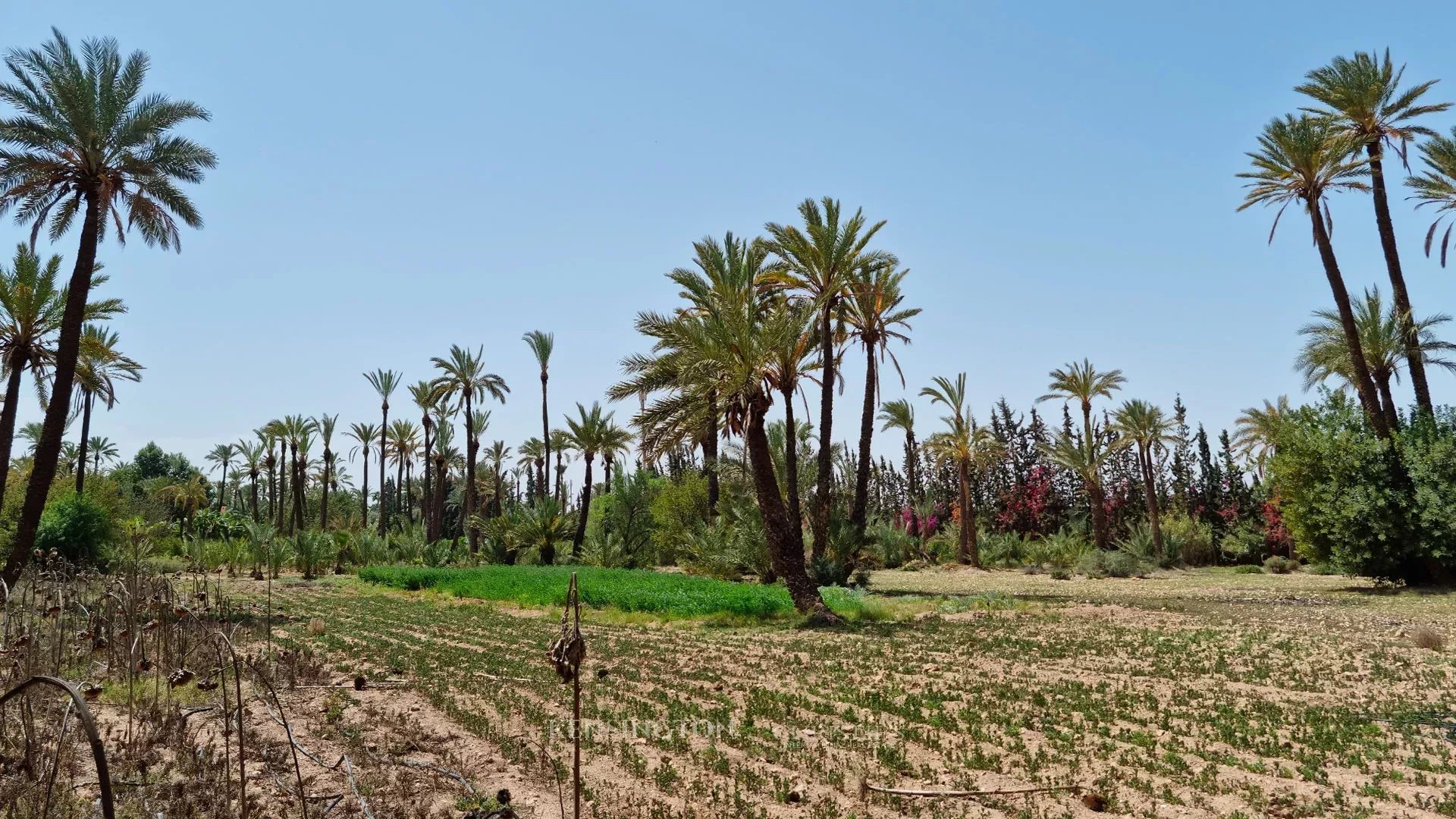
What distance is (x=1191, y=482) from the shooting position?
2231 inches

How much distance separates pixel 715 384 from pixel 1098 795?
15371 mm

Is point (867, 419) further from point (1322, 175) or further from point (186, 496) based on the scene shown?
point (186, 496)

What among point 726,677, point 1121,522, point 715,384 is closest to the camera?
point 726,677

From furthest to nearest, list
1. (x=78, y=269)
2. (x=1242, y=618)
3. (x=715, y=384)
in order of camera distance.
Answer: (x=715, y=384), (x=78, y=269), (x=1242, y=618)

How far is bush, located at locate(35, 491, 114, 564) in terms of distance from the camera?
29188 millimetres

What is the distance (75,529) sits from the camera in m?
30.1

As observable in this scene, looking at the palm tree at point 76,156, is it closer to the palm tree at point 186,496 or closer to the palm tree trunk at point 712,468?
the palm tree trunk at point 712,468

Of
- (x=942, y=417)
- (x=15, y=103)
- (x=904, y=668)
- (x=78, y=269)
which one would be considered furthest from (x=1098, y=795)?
(x=942, y=417)

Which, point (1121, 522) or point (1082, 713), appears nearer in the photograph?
point (1082, 713)

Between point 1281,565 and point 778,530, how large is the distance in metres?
29.6

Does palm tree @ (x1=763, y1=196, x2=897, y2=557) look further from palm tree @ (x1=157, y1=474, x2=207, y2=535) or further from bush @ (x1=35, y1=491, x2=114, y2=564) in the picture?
palm tree @ (x1=157, y1=474, x2=207, y2=535)

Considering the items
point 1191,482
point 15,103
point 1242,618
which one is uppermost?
point 15,103

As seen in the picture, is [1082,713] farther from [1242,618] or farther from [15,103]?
[15,103]

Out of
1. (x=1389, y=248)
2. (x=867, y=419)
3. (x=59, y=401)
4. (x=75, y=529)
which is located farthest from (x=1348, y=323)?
(x=75, y=529)
